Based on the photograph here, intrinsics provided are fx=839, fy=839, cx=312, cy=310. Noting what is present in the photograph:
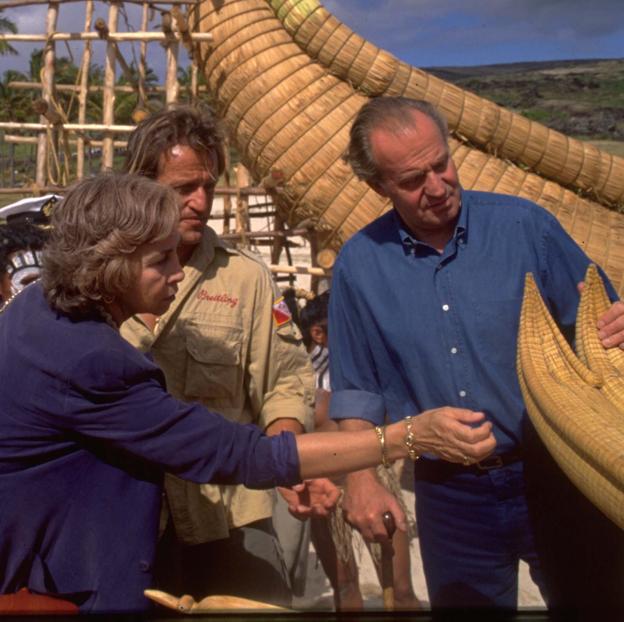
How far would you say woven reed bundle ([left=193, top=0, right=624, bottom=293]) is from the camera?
4727 millimetres

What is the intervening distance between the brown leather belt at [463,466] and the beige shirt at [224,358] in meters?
0.33

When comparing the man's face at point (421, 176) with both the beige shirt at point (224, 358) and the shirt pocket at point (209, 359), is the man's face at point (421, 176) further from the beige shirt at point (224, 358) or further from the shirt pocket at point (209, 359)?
the shirt pocket at point (209, 359)

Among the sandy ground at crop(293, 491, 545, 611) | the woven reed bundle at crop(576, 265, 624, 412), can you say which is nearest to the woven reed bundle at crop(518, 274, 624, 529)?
the woven reed bundle at crop(576, 265, 624, 412)

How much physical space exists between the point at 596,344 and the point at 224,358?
0.87 meters

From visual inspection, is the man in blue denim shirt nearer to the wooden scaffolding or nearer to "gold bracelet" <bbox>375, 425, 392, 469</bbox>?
"gold bracelet" <bbox>375, 425, 392, 469</bbox>

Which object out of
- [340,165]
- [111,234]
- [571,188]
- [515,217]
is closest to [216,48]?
[340,165]

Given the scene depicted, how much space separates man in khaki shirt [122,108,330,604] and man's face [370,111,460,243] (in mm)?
410

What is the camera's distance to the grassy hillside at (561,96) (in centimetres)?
448

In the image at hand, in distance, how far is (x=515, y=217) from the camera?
205 centimetres

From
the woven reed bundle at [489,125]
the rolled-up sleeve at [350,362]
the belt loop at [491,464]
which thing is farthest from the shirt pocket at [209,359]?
the woven reed bundle at [489,125]

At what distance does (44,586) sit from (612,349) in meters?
1.18

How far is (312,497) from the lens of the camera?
209 cm

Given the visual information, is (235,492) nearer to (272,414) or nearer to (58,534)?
(272,414)

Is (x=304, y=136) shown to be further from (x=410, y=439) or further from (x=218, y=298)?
(x=410, y=439)
